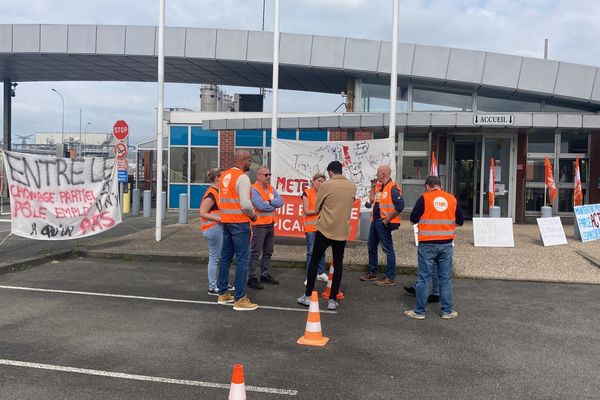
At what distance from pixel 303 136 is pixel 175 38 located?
20.8 ft

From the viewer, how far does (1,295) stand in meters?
7.15

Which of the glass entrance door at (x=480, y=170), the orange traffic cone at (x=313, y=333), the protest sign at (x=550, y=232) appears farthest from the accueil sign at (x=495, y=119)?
the orange traffic cone at (x=313, y=333)

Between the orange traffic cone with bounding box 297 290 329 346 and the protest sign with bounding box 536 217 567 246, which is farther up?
the protest sign with bounding box 536 217 567 246

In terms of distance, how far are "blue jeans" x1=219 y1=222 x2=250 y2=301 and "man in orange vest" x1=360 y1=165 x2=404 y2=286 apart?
247 centimetres

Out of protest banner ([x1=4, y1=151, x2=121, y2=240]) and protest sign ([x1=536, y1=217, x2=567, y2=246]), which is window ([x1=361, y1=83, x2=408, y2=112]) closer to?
protest sign ([x1=536, y1=217, x2=567, y2=246])

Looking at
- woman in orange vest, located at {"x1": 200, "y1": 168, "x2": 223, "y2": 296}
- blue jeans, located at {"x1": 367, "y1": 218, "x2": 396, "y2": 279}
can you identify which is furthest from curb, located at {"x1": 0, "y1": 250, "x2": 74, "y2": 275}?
blue jeans, located at {"x1": 367, "y1": 218, "x2": 396, "y2": 279}

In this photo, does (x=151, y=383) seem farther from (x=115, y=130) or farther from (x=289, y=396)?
(x=115, y=130)

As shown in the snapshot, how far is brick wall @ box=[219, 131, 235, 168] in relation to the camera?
2247 cm

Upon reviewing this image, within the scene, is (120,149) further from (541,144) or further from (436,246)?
(541,144)

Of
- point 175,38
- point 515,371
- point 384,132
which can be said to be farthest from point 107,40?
point 515,371

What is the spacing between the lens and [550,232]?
38.8 feet

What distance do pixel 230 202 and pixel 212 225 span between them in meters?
0.98

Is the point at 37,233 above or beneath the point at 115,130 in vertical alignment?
beneath

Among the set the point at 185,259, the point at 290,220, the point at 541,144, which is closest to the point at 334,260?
the point at 185,259
